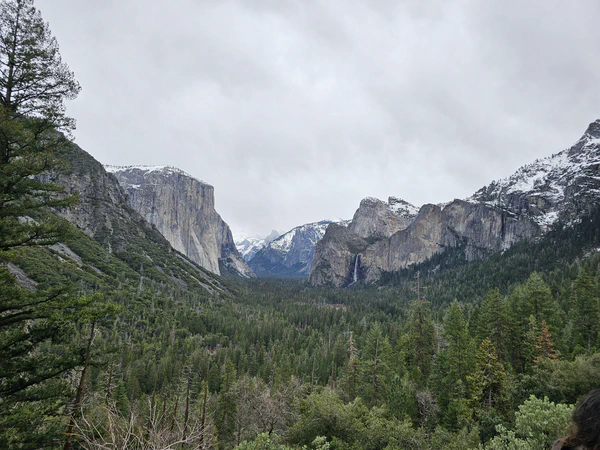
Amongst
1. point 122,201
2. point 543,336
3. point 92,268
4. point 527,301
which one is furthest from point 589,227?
point 122,201

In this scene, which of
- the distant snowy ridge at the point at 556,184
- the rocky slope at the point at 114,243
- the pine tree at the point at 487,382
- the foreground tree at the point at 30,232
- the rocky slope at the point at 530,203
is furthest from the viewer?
the rocky slope at the point at 530,203

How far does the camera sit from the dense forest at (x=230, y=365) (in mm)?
9172

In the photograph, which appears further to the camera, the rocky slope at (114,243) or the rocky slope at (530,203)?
the rocky slope at (530,203)

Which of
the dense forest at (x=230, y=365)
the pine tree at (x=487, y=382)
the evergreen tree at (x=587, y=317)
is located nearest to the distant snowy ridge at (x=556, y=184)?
the dense forest at (x=230, y=365)

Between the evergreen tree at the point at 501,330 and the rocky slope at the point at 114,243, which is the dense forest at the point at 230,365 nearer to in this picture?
the evergreen tree at the point at 501,330

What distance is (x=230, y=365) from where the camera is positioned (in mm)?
48312

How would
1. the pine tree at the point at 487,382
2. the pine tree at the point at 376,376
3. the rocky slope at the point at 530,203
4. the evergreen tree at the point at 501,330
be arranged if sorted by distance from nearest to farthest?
the pine tree at the point at 487,382 → the evergreen tree at the point at 501,330 → the pine tree at the point at 376,376 → the rocky slope at the point at 530,203

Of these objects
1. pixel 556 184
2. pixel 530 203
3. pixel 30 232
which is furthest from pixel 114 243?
pixel 556 184

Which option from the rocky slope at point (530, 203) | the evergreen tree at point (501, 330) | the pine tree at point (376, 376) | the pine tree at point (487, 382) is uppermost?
the rocky slope at point (530, 203)

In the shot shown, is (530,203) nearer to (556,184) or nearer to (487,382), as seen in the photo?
(556,184)

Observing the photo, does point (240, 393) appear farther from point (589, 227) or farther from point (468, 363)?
point (589, 227)

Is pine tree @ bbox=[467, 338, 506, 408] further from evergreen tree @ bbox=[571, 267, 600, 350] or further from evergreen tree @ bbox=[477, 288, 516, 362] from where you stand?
evergreen tree @ bbox=[571, 267, 600, 350]

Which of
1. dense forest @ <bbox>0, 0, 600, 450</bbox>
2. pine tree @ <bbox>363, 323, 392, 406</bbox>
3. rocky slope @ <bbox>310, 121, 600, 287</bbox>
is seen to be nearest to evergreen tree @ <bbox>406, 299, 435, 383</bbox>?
dense forest @ <bbox>0, 0, 600, 450</bbox>

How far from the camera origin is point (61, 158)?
10656mm
